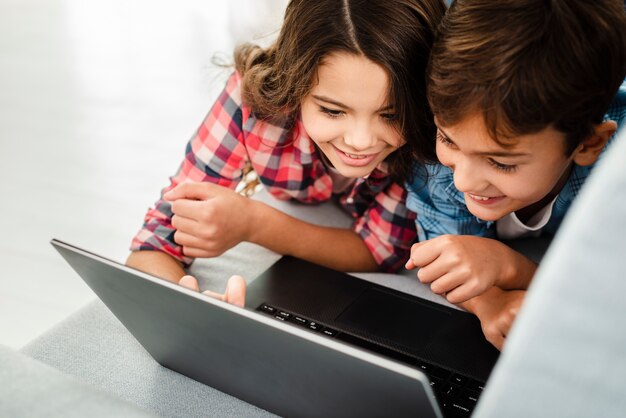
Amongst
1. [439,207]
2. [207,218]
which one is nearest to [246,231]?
[207,218]

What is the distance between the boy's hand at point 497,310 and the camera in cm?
83

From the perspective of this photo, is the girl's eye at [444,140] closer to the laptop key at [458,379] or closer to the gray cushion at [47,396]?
the laptop key at [458,379]

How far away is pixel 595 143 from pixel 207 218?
1.63 ft

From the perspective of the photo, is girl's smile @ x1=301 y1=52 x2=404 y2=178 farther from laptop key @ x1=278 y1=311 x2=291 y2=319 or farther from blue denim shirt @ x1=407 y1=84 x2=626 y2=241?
laptop key @ x1=278 y1=311 x2=291 y2=319

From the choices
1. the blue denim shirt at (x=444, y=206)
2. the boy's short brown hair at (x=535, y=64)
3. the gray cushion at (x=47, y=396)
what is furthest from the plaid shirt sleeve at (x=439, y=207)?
the gray cushion at (x=47, y=396)

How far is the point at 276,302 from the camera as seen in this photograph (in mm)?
916

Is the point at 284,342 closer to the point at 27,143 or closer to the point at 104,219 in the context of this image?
the point at 104,219

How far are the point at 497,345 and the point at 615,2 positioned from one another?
15.2 inches

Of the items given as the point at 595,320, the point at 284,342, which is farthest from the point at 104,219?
the point at 595,320

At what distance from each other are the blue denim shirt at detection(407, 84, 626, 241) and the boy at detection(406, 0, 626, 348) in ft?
0.12

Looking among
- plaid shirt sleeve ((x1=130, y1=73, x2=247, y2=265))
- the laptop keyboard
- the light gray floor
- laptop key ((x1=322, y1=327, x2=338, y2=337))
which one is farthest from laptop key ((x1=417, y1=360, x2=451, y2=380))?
the light gray floor

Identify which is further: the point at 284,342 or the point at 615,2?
the point at 615,2

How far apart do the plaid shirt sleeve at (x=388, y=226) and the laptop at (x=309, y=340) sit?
0.14 metres

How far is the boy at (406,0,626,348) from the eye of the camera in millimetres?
704
